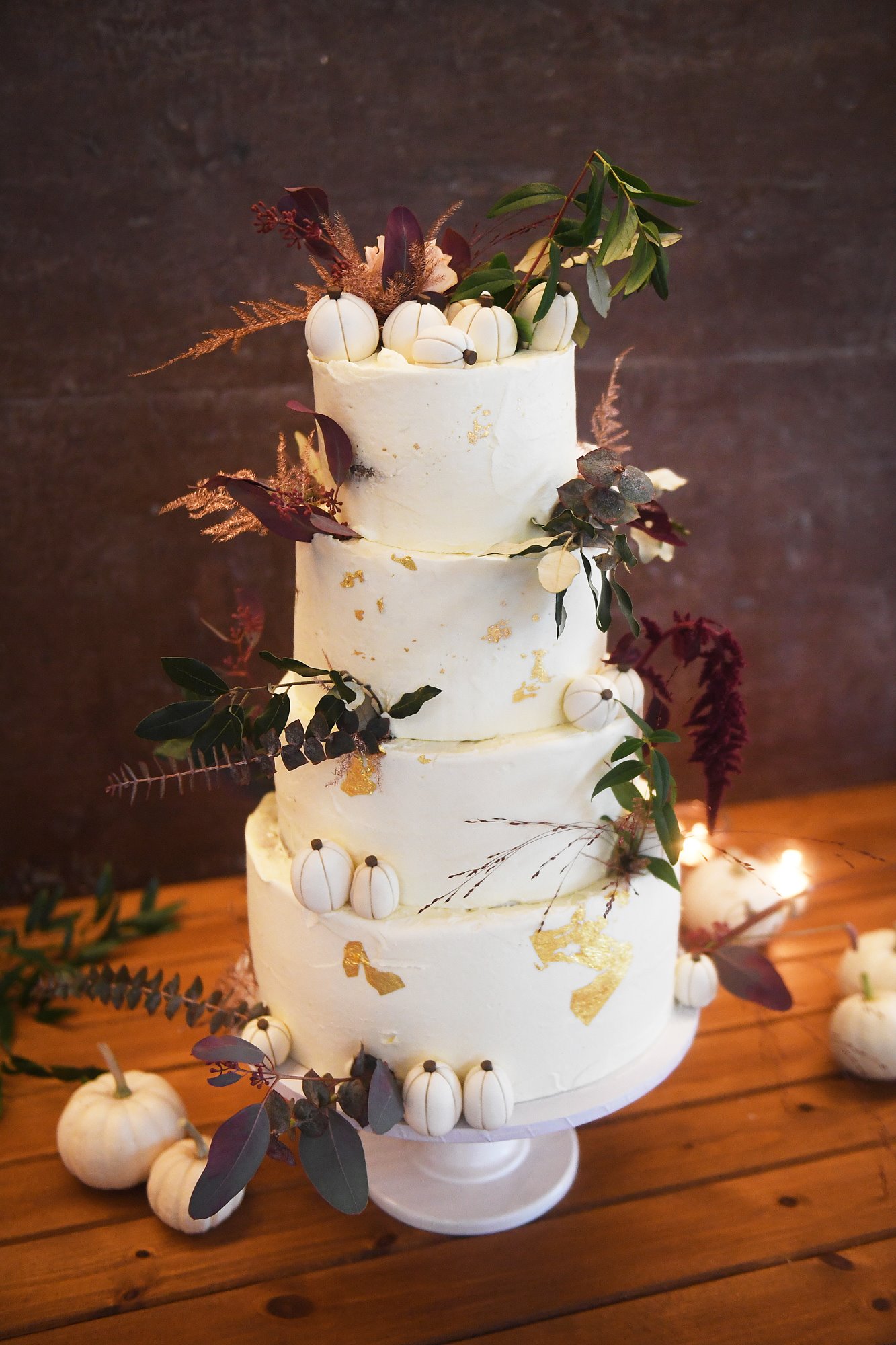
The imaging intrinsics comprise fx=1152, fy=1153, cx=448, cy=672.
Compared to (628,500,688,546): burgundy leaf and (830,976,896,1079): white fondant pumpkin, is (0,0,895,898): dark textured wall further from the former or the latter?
(830,976,896,1079): white fondant pumpkin

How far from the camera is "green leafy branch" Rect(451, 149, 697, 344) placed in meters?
1.23

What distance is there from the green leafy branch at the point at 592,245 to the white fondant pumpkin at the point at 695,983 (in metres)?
0.84

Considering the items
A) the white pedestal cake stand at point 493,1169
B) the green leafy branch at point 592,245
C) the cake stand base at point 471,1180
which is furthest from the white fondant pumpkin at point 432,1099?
the green leafy branch at point 592,245

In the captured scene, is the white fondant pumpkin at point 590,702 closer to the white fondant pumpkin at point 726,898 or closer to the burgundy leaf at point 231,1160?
the burgundy leaf at point 231,1160

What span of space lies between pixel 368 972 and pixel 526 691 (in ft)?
1.23

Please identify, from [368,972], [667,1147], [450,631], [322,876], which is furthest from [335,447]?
[667,1147]

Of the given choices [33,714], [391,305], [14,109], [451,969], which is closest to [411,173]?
[14,109]

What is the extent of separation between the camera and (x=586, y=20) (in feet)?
6.84

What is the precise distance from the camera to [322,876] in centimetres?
132

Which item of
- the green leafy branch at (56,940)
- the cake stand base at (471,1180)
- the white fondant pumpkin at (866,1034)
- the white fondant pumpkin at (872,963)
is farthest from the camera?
the green leafy branch at (56,940)

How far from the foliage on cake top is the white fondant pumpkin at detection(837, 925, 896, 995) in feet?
3.78

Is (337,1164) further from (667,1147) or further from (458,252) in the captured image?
(458,252)

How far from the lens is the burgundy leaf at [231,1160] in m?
1.25

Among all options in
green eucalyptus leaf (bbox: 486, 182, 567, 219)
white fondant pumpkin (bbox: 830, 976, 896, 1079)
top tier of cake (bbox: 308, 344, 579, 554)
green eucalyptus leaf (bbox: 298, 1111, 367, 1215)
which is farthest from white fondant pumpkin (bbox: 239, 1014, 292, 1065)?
green eucalyptus leaf (bbox: 486, 182, 567, 219)
